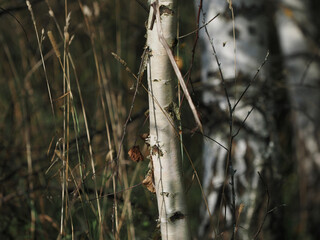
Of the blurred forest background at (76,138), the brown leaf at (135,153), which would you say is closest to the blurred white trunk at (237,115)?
the blurred forest background at (76,138)

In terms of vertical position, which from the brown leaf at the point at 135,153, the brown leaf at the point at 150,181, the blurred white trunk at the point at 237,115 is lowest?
the brown leaf at the point at 150,181

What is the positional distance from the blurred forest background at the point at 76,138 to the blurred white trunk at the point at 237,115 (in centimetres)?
7

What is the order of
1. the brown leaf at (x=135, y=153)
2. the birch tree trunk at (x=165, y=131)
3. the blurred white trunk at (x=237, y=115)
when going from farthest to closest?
1. the blurred white trunk at (x=237, y=115)
2. the brown leaf at (x=135, y=153)
3. the birch tree trunk at (x=165, y=131)

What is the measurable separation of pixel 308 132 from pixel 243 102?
1.03 m

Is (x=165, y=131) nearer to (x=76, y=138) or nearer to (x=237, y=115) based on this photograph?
(x=76, y=138)

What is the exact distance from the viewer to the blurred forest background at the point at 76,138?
0.94 meters

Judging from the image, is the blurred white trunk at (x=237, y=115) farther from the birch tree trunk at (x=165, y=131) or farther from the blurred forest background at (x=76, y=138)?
the birch tree trunk at (x=165, y=131)

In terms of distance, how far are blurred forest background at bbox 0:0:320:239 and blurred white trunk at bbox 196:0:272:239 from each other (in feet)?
0.23

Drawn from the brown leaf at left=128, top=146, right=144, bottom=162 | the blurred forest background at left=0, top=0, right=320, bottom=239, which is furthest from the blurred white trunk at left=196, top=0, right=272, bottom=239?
the brown leaf at left=128, top=146, right=144, bottom=162

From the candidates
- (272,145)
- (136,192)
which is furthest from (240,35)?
(136,192)

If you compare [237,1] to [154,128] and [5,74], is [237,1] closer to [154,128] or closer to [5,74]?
[154,128]

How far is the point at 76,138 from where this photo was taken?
904 millimetres

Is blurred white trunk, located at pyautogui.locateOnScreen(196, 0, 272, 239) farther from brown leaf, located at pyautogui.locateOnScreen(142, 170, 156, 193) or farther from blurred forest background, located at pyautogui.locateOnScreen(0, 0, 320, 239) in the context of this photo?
brown leaf, located at pyautogui.locateOnScreen(142, 170, 156, 193)

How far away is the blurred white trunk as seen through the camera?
1493mm
